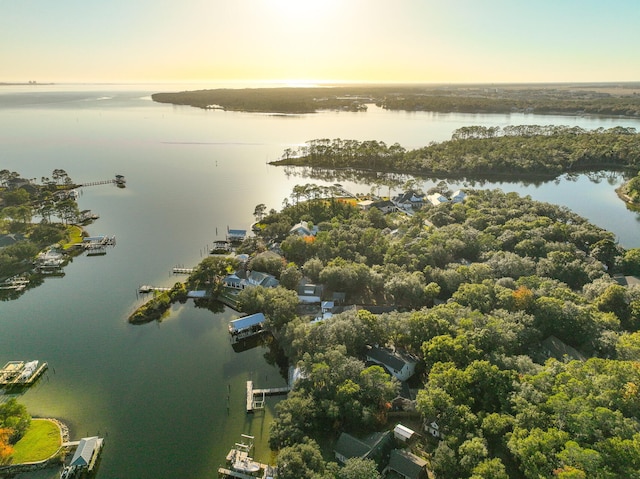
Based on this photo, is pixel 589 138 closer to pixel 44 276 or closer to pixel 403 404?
pixel 403 404

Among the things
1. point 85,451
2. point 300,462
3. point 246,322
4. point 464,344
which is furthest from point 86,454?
point 464,344

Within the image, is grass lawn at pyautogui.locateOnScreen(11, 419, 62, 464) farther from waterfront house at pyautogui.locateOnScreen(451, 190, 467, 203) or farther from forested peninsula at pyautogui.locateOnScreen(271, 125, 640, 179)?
forested peninsula at pyautogui.locateOnScreen(271, 125, 640, 179)

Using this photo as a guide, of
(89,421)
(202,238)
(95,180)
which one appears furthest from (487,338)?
(95,180)

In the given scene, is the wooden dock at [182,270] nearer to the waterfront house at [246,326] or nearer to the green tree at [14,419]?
the waterfront house at [246,326]

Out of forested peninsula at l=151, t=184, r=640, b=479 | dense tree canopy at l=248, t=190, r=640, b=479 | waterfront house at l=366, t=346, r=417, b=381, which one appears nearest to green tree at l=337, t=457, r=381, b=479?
forested peninsula at l=151, t=184, r=640, b=479

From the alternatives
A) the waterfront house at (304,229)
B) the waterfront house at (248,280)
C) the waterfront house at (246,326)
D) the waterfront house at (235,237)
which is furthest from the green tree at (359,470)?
the waterfront house at (235,237)
